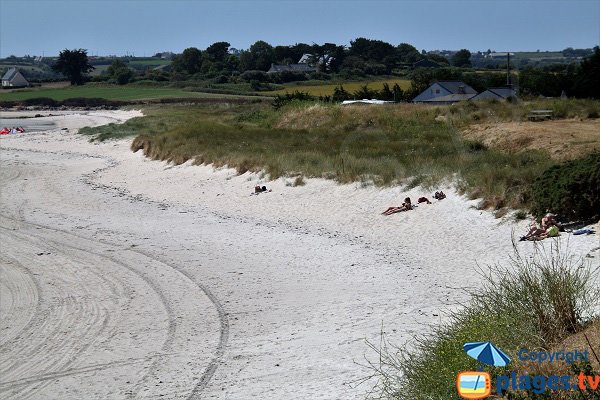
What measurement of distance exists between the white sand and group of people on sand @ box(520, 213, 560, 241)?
24cm

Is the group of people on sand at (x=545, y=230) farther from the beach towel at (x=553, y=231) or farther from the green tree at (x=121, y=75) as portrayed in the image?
the green tree at (x=121, y=75)

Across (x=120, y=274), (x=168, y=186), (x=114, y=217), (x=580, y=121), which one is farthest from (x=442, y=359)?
(x=580, y=121)

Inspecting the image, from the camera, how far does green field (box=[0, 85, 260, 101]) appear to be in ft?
286

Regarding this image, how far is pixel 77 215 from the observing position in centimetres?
2047

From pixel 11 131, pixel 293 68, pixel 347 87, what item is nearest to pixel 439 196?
pixel 11 131

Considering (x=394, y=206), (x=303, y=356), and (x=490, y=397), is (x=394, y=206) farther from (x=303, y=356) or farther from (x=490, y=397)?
(x=490, y=397)

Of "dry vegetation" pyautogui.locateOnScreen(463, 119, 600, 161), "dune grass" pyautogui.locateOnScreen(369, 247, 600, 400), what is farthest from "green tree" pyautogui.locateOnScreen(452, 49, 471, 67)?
"dune grass" pyautogui.locateOnScreen(369, 247, 600, 400)

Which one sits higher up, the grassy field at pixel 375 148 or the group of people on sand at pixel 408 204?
the grassy field at pixel 375 148

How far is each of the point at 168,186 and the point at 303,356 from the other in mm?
15474

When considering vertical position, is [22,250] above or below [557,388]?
below

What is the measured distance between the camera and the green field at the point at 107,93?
8725 centimetres

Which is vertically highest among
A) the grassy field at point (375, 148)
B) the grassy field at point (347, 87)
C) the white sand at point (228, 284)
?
the grassy field at point (347, 87)

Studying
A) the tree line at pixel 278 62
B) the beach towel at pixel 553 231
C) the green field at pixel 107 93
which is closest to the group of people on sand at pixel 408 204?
the beach towel at pixel 553 231

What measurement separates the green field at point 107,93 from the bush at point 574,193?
71.1 metres
